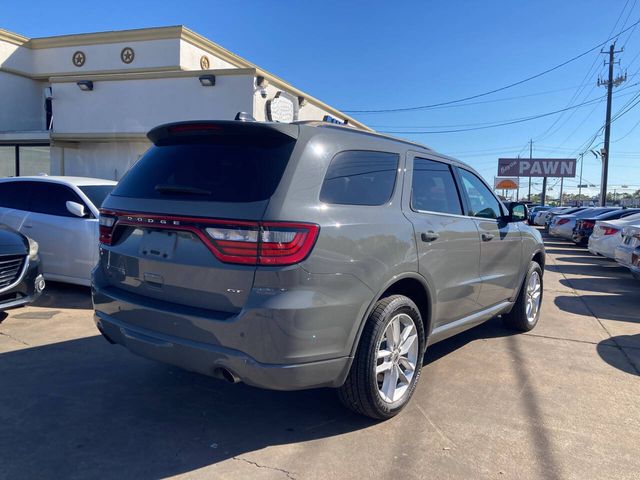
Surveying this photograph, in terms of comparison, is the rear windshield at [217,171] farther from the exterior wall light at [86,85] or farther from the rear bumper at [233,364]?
the exterior wall light at [86,85]

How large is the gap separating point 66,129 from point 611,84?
3280 cm

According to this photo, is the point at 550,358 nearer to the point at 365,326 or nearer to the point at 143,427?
the point at 365,326

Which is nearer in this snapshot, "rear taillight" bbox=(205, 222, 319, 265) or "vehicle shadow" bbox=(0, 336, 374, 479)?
"rear taillight" bbox=(205, 222, 319, 265)

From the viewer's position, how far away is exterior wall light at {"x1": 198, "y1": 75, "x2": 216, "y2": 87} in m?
13.0

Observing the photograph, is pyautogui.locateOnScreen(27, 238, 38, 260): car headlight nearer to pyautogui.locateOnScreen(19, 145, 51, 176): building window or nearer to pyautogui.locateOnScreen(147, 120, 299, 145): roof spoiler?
pyautogui.locateOnScreen(147, 120, 299, 145): roof spoiler

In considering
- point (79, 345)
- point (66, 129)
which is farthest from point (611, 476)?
point (66, 129)

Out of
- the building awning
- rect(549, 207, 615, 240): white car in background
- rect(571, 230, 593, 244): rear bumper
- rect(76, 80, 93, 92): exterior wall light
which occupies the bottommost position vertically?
rect(571, 230, 593, 244): rear bumper

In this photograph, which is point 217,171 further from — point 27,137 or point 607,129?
point 607,129

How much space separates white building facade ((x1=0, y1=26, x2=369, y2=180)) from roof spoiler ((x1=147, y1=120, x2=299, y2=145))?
9169 millimetres

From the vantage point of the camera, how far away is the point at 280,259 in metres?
2.75

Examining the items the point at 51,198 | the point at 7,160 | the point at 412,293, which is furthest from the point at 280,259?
the point at 7,160

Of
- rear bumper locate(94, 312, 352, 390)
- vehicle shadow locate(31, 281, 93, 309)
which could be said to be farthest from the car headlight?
rear bumper locate(94, 312, 352, 390)

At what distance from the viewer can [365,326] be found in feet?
10.6

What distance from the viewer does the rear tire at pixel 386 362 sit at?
127 inches
